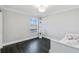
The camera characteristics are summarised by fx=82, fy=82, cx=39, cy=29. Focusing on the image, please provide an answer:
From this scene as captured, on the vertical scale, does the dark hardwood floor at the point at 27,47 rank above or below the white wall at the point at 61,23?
below

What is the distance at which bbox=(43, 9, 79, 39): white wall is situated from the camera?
1406 millimetres

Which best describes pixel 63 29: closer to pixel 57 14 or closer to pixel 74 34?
pixel 74 34

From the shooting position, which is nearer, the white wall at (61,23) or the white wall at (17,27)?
the white wall at (17,27)

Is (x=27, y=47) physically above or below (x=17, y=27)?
below

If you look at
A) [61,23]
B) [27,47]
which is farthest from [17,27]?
[61,23]

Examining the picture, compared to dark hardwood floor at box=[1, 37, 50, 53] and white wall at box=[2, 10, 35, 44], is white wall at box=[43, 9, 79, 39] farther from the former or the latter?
white wall at box=[2, 10, 35, 44]

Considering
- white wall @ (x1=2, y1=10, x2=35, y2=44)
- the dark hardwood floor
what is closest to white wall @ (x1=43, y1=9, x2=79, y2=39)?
the dark hardwood floor

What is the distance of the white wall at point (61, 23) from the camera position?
1406mm

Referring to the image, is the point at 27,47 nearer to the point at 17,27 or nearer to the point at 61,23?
the point at 17,27

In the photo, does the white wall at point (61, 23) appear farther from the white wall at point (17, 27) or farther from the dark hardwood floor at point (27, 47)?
the white wall at point (17, 27)

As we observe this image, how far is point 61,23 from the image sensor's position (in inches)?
64.1

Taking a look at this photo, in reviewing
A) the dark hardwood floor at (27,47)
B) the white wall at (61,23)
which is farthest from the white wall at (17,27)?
the white wall at (61,23)
